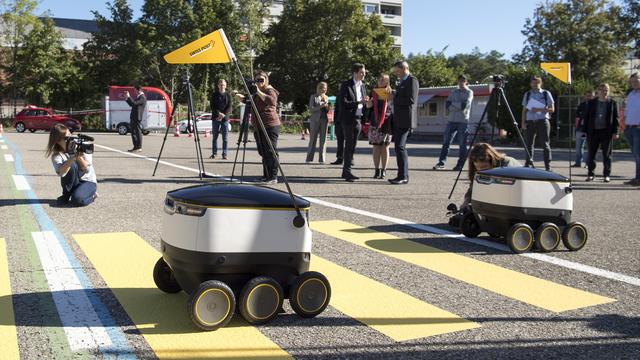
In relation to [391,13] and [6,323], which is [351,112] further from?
[391,13]

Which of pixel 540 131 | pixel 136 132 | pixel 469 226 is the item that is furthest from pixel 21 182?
A: pixel 540 131

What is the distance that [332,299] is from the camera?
4.24 metres

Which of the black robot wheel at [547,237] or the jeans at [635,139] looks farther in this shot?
the jeans at [635,139]

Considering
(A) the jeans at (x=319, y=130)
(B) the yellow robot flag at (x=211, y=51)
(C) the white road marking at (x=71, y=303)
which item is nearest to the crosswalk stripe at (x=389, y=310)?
(C) the white road marking at (x=71, y=303)

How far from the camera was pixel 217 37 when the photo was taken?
6.31 metres

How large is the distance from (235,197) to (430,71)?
Result: 243ft

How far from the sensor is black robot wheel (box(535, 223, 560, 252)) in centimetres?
572

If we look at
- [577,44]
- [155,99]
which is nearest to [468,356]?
[155,99]

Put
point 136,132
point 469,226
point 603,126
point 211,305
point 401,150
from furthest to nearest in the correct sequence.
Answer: point 136,132 < point 603,126 < point 401,150 < point 469,226 < point 211,305

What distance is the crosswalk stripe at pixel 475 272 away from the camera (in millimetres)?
4277

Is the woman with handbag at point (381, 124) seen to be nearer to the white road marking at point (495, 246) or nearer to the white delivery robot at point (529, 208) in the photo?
the white road marking at point (495, 246)

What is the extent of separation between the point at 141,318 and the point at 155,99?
142 ft

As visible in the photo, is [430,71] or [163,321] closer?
[163,321]

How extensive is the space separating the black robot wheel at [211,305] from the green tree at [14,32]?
198ft
